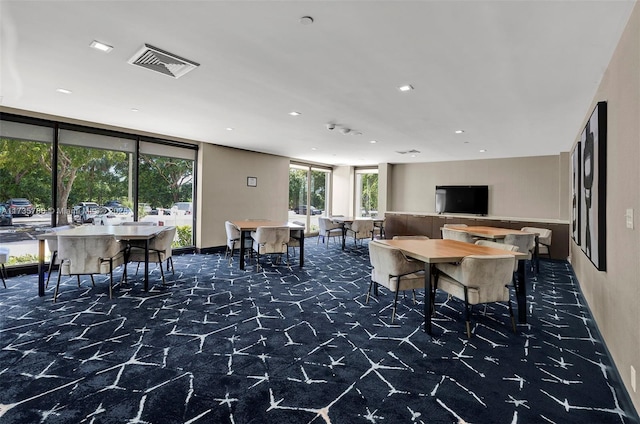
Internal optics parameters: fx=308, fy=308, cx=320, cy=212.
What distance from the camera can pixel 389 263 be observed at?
346 centimetres

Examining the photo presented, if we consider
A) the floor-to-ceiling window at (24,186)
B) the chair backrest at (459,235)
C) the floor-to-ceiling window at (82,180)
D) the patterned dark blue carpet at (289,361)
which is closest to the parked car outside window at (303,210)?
the floor-to-ceiling window at (82,180)

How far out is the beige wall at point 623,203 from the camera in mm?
1945

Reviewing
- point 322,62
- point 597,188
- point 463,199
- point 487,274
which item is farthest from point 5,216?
point 463,199

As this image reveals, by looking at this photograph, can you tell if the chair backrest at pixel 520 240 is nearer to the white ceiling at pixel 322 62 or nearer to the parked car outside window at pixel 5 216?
the white ceiling at pixel 322 62

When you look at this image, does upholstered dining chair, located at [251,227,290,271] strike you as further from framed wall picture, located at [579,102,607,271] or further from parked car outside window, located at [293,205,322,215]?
parked car outside window, located at [293,205,322,215]

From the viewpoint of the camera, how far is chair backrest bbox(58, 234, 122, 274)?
3811 mm

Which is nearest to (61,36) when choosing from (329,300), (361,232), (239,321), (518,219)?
(239,321)

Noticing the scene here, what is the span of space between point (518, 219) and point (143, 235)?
8.75 meters

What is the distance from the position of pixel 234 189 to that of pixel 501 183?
7705 millimetres

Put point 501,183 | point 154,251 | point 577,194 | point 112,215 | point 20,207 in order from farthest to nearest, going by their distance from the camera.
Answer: point 501,183 < point 112,215 < point 20,207 < point 154,251 < point 577,194

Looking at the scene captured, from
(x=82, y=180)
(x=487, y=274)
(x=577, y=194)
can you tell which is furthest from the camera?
(x=82, y=180)

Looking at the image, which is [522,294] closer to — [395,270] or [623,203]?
[395,270]

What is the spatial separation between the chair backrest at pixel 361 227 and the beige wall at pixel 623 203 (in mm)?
5579

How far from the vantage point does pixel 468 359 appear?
8.83 feet
